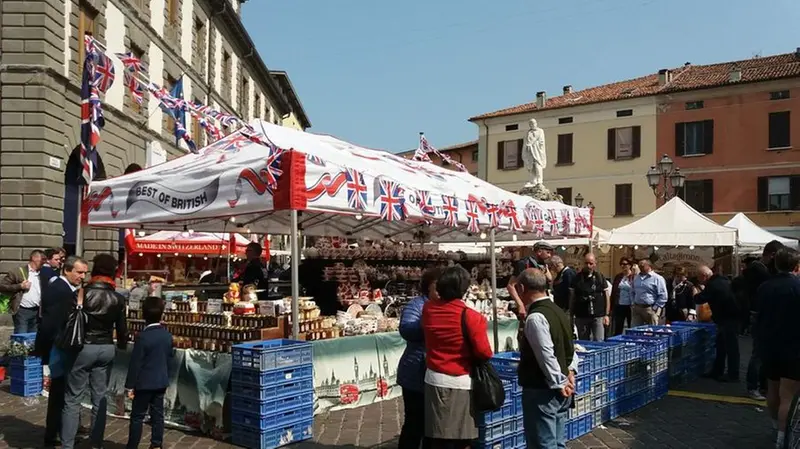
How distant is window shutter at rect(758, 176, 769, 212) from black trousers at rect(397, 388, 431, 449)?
32.0 metres

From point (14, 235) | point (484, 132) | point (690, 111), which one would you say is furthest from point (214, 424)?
point (484, 132)

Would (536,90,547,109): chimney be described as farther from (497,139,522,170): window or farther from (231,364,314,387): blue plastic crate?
(231,364,314,387): blue plastic crate

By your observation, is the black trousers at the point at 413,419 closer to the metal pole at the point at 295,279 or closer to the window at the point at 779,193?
the metal pole at the point at 295,279

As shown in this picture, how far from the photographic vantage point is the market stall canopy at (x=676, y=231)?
57.3 feet

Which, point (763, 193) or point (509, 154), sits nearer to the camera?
point (763, 193)

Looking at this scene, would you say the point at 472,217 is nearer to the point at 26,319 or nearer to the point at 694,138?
the point at 26,319

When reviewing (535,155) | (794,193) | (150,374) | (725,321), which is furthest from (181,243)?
(794,193)

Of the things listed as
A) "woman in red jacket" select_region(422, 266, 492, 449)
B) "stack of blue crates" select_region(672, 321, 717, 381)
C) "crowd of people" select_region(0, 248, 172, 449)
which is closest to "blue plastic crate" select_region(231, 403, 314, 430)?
"crowd of people" select_region(0, 248, 172, 449)

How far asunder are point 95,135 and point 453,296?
19.7 ft

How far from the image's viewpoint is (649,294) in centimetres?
1180

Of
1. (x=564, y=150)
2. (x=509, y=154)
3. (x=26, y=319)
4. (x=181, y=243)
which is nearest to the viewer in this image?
(x=26, y=319)

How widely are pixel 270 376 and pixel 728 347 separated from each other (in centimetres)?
695

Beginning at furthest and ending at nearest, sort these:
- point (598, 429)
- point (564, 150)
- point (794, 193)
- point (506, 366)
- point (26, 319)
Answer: point (564, 150), point (794, 193), point (26, 319), point (598, 429), point (506, 366)

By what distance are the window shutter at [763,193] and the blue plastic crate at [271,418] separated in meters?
31.5
